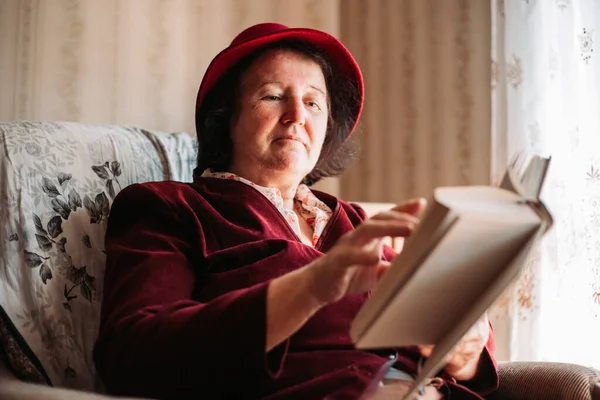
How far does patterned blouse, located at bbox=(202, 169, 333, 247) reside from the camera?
125cm

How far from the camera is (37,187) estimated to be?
3.96 feet

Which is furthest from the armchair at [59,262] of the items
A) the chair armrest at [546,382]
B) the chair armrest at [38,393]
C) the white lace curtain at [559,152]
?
the white lace curtain at [559,152]

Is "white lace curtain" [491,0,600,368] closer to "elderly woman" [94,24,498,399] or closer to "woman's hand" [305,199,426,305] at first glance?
"elderly woman" [94,24,498,399]

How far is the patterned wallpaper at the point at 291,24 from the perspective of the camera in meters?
1.72

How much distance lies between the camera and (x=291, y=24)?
228 centimetres

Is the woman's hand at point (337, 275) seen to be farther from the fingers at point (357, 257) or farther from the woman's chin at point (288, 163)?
the woman's chin at point (288, 163)

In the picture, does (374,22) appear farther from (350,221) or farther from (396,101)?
(350,221)

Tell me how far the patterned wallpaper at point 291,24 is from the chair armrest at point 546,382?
1031 mm

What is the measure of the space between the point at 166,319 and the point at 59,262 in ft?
1.37

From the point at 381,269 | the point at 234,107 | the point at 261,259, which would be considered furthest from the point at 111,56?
the point at 381,269

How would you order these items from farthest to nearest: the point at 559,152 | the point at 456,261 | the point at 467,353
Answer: the point at 559,152 → the point at 467,353 → the point at 456,261

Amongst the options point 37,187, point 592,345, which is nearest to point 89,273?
point 37,187

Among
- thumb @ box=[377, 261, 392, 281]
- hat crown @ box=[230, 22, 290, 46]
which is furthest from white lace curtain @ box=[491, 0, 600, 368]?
thumb @ box=[377, 261, 392, 281]

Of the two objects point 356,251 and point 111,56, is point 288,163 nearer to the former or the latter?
point 356,251
